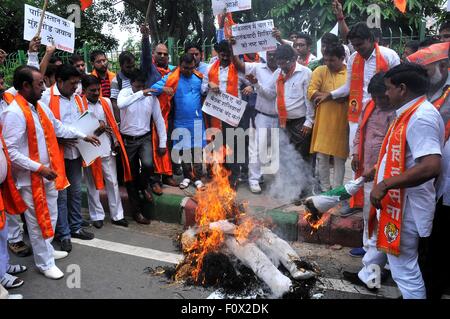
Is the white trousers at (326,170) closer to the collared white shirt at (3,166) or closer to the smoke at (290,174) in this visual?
the smoke at (290,174)

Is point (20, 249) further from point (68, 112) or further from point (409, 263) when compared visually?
point (409, 263)

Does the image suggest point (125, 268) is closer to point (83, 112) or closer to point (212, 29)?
point (83, 112)

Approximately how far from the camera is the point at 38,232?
4.05 metres

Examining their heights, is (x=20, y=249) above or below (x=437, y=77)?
below

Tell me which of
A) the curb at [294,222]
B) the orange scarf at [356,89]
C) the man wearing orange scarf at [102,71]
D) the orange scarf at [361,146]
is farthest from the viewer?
the man wearing orange scarf at [102,71]

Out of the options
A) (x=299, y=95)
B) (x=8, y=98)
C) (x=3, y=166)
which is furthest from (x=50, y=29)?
(x=299, y=95)

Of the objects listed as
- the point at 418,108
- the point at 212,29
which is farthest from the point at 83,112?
the point at 212,29

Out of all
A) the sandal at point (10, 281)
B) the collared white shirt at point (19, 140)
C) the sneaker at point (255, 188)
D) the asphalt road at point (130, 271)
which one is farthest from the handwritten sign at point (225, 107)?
the sandal at point (10, 281)

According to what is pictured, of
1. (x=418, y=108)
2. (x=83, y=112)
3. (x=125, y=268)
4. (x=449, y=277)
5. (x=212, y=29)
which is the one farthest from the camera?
(x=212, y=29)

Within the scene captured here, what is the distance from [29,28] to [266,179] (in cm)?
382

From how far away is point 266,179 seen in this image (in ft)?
20.8

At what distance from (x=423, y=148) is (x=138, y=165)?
386cm

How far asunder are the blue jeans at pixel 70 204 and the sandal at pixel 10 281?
34.0 inches

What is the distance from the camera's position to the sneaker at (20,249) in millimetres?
4566
